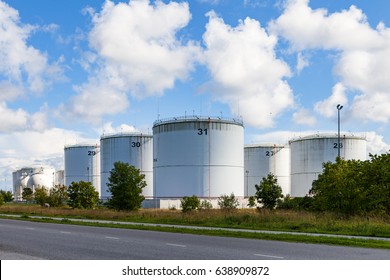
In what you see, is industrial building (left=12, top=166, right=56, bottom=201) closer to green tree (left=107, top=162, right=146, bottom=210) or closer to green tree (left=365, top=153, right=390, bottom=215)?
green tree (left=107, top=162, right=146, bottom=210)

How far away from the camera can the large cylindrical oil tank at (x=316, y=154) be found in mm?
89875

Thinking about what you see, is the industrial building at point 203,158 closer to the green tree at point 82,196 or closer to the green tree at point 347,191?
the green tree at point 82,196

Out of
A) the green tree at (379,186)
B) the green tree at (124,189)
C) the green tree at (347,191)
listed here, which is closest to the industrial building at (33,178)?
the green tree at (124,189)

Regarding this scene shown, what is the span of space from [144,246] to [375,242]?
29.3 feet

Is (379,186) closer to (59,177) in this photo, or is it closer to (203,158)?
(203,158)

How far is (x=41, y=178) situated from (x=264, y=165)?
3397 inches

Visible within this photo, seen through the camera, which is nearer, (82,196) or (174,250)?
(174,250)

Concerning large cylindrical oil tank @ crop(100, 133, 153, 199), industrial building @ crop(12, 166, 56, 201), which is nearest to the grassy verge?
large cylindrical oil tank @ crop(100, 133, 153, 199)

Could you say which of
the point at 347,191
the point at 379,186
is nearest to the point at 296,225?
the point at 347,191

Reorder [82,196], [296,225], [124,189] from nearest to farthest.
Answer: [296,225]
[124,189]
[82,196]

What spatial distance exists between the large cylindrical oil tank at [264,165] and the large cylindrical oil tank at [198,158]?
25.6m

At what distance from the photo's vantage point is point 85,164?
119625mm

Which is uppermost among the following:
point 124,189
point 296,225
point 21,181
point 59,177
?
point 124,189

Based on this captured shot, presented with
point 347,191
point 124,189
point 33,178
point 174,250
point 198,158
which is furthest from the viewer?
point 33,178
